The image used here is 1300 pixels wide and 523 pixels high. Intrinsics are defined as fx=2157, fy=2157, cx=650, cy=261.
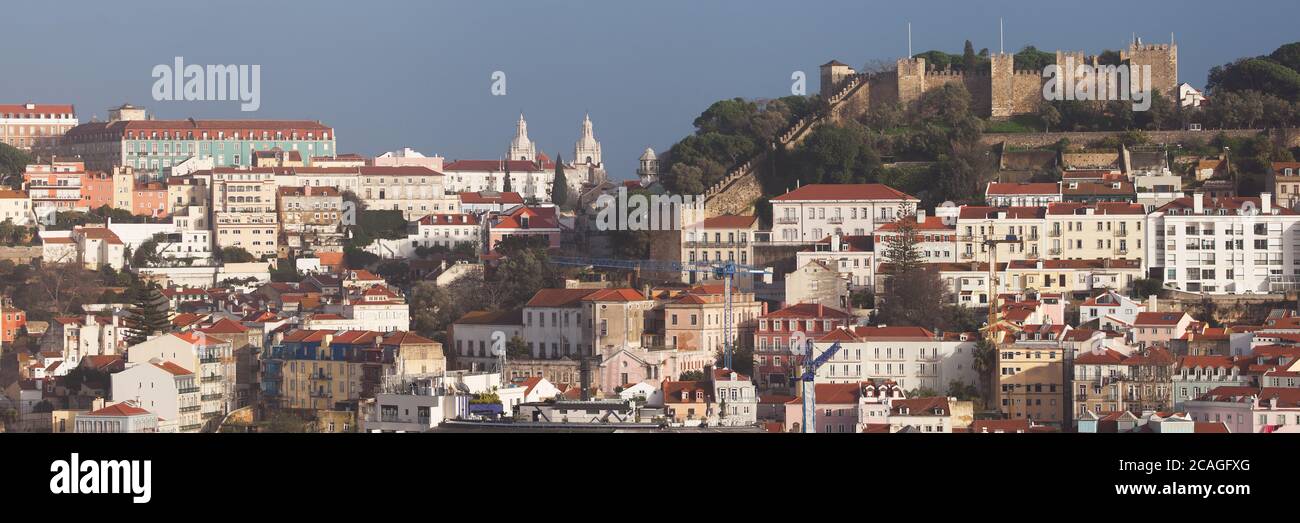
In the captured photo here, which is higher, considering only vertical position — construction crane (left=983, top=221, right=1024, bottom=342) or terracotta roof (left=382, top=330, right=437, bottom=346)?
construction crane (left=983, top=221, right=1024, bottom=342)

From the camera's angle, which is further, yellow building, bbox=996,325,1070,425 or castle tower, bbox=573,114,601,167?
castle tower, bbox=573,114,601,167

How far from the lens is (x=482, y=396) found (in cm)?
Result: 2519

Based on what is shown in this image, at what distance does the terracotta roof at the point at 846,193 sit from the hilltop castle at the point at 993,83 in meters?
3.71

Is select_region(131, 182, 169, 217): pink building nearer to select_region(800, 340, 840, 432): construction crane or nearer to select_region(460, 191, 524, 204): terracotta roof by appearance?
select_region(460, 191, 524, 204): terracotta roof

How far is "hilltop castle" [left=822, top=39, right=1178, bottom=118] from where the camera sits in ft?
126

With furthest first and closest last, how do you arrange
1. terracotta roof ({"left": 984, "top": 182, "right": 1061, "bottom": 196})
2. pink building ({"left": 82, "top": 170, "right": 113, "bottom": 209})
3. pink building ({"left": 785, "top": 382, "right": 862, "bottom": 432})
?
pink building ({"left": 82, "top": 170, "right": 113, "bottom": 209}), terracotta roof ({"left": 984, "top": 182, "right": 1061, "bottom": 196}), pink building ({"left": 785, "top": 382, "right": 862, "bottom": 432})

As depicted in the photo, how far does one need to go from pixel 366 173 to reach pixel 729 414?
2382 centimetres

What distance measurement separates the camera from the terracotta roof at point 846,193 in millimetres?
34688

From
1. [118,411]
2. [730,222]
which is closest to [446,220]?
[730,222]

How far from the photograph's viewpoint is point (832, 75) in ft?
133

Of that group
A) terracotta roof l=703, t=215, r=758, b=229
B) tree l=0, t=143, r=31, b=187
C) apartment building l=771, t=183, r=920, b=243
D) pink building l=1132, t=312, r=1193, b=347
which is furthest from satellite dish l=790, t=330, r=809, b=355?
tree l=0, t=143, r=31, b=187

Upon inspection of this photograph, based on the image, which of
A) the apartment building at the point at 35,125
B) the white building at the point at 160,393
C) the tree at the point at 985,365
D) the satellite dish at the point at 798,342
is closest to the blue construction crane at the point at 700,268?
the satellite dish at the point at 798,342
